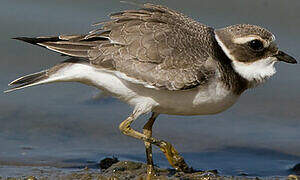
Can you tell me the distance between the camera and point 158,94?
7.96 metres

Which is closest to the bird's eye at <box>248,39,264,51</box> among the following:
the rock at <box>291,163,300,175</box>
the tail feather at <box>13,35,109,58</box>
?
the tail feather at <box>13,35,109,58</box>

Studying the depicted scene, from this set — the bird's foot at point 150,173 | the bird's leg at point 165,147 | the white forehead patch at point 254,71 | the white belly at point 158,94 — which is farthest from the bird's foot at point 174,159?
the white forehead patch at point 254,71

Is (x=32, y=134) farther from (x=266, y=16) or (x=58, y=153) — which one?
(x=266, y=16)

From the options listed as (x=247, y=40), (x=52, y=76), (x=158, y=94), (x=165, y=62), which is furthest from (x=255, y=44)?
(x=52, y=76)

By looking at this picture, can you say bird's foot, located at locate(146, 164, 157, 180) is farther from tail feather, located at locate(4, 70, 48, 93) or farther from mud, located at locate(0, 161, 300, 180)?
tail feather, located at locate(4, 70, 48, 93)

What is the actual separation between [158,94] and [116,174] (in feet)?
3.70

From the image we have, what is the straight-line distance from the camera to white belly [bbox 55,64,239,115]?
25.9 ft

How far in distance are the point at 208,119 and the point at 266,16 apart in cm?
282

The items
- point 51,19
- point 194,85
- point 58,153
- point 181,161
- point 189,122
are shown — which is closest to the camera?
point 194,85

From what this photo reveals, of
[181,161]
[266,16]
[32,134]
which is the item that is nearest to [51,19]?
[32,134]

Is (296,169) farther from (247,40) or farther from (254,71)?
(247,40)

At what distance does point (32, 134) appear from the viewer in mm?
9859

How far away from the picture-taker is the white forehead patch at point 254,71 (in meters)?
8.12

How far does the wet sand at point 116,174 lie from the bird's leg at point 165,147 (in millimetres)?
110
